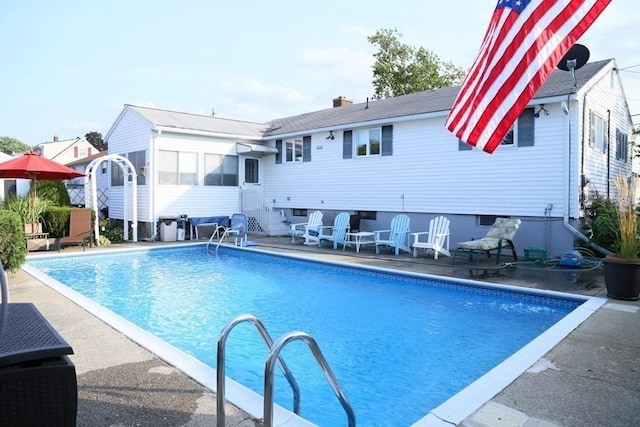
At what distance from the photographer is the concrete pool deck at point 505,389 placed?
293cm

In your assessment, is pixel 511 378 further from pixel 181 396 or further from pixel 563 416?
pixel 181 396

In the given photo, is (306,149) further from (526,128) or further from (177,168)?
(526,128)

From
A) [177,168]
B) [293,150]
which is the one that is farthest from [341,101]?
[177,168]

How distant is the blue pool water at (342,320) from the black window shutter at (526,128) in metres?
5.10

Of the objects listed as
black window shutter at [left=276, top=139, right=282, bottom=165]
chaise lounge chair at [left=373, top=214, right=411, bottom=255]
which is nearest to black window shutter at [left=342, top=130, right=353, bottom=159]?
black window shutter at [left=276, top=139, right=282, bottom=165]

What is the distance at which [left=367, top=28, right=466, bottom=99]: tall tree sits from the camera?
109 feet

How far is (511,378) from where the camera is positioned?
3.65 meters

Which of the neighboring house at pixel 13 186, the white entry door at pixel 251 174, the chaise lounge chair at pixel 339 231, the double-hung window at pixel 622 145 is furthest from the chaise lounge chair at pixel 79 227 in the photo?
the double-hung window at pixel 622 145

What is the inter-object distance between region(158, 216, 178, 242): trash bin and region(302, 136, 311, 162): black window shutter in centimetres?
541

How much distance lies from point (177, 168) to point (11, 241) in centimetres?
864

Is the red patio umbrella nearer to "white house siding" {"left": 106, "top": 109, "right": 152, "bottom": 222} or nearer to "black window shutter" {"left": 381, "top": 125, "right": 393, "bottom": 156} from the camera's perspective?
"white house siding" {"left": 106, "top": 109, "right": 152, "bottom": 222}

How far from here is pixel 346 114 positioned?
1661 centimetres

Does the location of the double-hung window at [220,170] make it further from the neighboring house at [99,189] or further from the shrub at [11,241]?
the shrub at [11,241]

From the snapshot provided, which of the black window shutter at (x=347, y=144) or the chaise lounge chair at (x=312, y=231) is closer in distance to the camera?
the chaise lounge chair at (x=312, y=231)
